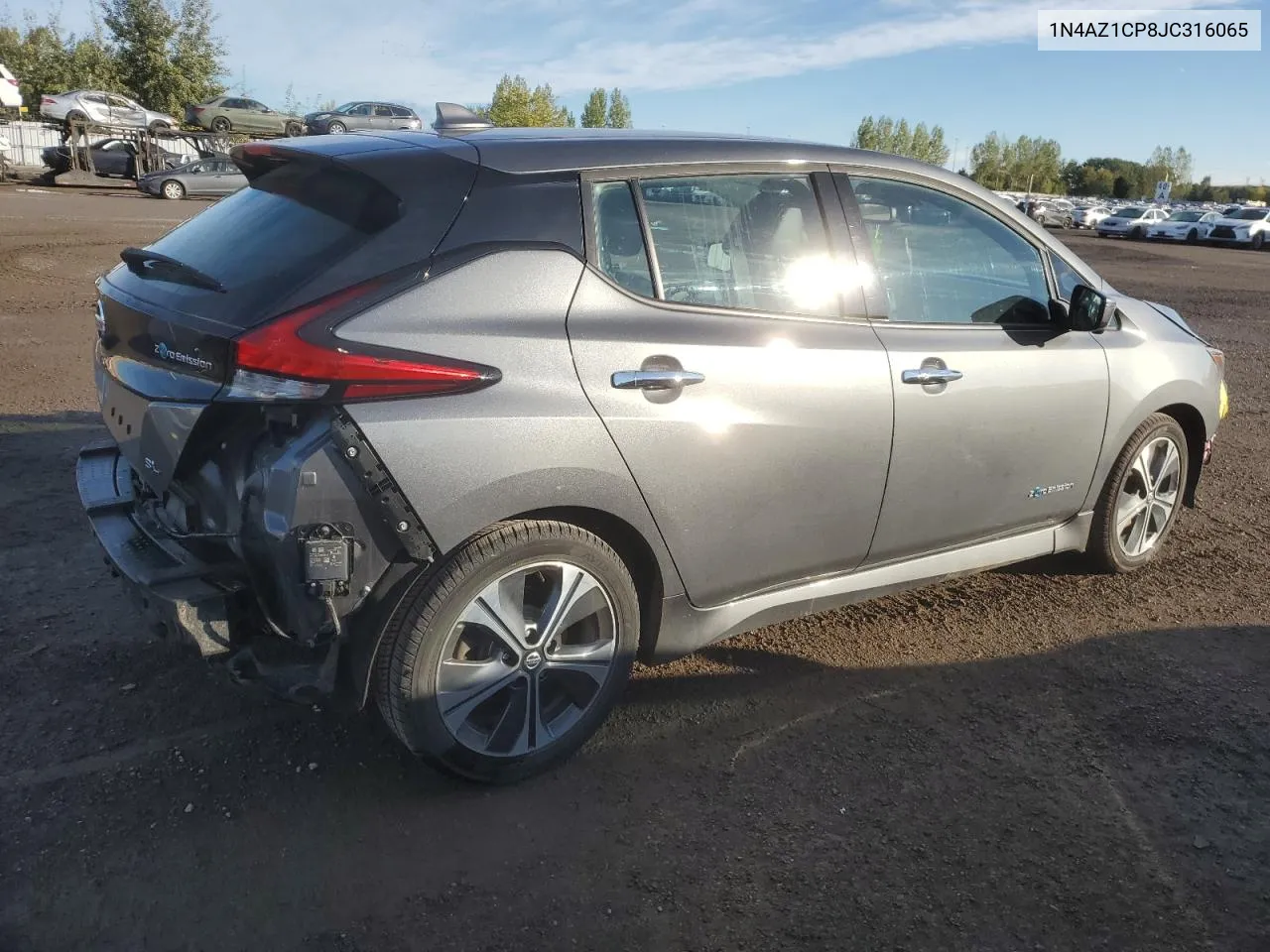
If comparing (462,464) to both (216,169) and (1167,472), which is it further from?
(216,169)

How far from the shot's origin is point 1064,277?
172 inches

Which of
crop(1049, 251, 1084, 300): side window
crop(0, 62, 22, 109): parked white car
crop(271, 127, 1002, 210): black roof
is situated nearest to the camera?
crop(271, 127, 1002, 210): black roof

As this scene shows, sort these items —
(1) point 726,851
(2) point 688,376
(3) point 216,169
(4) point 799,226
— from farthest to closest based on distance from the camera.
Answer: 1. (3) point 216,169
2. (4) point 799,226
3. (2) point 688,376
4. (1) point 726,851

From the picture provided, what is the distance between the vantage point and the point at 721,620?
3459mm

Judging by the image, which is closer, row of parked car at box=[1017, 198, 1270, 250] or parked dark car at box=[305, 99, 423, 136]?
parked dark car at box=[305, 99, 423, 136]

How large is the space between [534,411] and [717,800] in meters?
1.29

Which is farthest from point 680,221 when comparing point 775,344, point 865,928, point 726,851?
point 865,928

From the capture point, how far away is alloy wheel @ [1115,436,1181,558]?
4.72 m

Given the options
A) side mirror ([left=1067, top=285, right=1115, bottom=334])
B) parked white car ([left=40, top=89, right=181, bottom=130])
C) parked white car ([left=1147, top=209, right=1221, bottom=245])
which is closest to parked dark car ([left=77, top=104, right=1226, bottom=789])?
side mirror ([left=1067, top=285, right=1115, bottom=334])

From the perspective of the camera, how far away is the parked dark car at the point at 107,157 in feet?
101

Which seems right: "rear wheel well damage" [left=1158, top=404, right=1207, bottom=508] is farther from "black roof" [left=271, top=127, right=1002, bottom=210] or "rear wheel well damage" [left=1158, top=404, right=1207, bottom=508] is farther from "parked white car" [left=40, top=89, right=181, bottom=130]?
"parked white car" [left=40, top=89, right=181, bottom=130]

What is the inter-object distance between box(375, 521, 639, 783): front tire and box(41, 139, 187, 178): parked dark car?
32551 millimetres

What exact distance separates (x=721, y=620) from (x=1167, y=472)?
2.73 meters

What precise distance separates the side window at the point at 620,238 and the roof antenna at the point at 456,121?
0.64 metres
